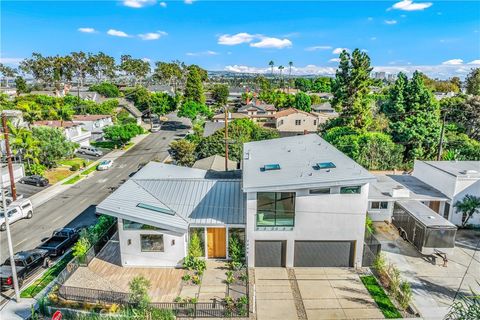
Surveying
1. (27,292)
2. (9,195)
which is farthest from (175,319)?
(9,195)

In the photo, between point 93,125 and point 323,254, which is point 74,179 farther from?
point 323,254

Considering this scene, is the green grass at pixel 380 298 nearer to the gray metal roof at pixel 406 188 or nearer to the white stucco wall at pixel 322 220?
the white stucco wall at pixel 322 220

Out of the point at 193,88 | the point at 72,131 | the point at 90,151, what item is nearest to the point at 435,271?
the point at 90,151

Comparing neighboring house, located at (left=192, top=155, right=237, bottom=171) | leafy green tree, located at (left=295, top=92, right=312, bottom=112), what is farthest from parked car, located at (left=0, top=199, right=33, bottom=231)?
leafy green tree, located at (left=295, top=92, right=312, bottom=112)

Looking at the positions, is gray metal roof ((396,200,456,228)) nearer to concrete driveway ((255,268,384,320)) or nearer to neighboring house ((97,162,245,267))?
concrete driveway ((255,268,384,320))

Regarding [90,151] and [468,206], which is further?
[90,151]

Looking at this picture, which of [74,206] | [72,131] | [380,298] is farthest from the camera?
[72,131]
